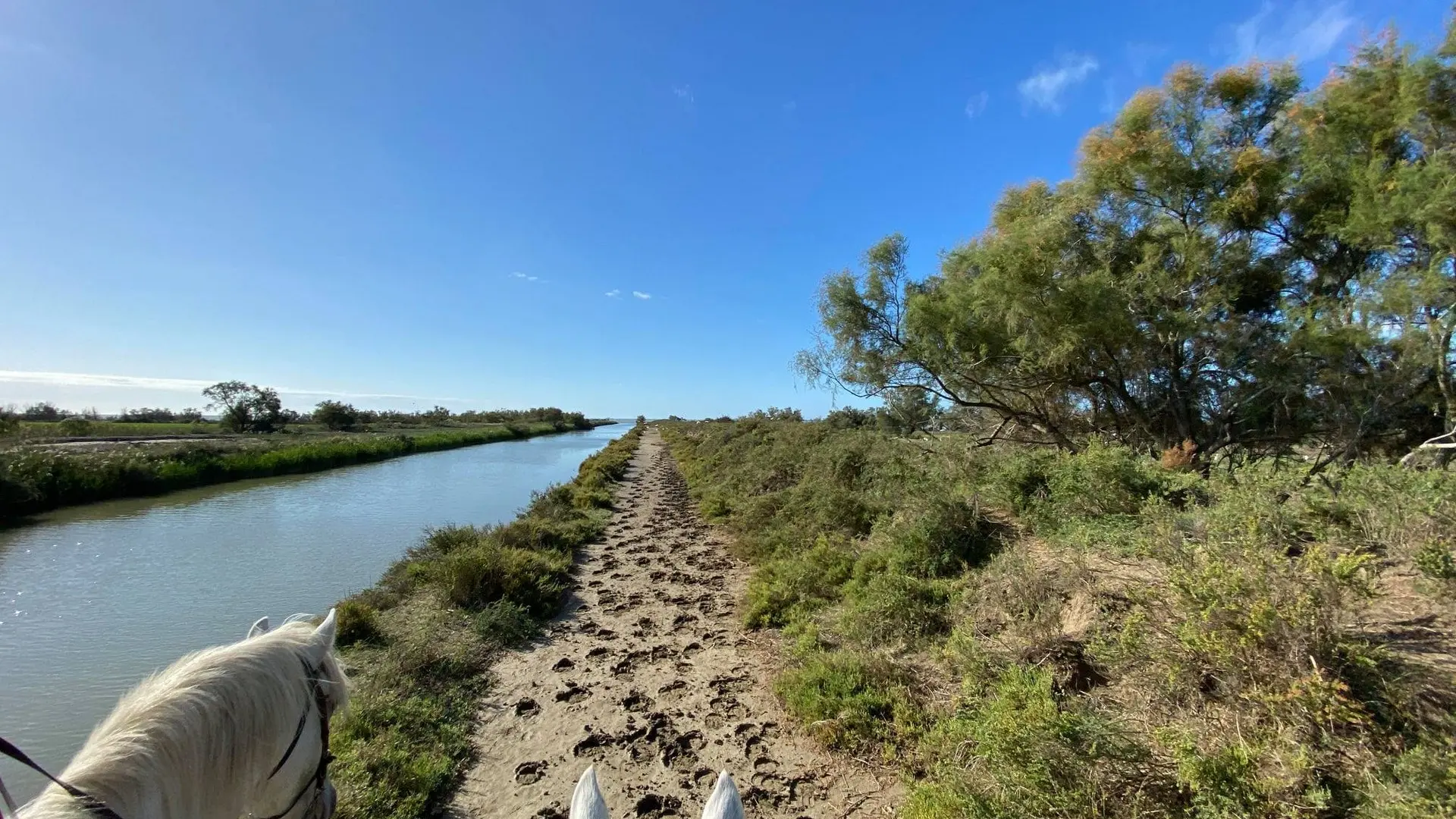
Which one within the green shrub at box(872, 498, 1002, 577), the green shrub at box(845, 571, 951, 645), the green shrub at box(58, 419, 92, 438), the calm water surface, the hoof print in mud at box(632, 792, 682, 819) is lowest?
the hoof print in mud at box(632, 792, 682, 819)

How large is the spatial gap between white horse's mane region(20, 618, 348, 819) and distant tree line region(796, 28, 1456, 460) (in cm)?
844

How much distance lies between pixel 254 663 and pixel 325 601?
6.88 meters

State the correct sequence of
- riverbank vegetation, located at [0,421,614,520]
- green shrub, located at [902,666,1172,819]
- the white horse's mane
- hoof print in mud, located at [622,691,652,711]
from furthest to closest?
riverbank vegetation, located at [0,421,614,520], hoof print in mud, located at [622,691,652,711], green shrub, located at [902,666,1172,819], the white horse's mane

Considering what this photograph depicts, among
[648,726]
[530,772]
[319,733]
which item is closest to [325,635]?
[319,733]

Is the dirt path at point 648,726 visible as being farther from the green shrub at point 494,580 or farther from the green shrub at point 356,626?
the green shrub at point 356,626

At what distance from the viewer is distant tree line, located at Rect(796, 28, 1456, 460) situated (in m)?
5.90

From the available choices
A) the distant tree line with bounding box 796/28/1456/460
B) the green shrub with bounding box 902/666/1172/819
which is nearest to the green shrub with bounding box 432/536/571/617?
the green shrub with bounding box 902/666/1172/819

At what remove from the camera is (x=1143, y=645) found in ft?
9.04

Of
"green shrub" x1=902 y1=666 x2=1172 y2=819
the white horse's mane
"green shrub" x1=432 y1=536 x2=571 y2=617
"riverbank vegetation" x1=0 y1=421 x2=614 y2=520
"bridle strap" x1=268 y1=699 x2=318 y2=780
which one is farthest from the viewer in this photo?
"riverbank vegetation" x1=0 y1=421 x2=614 y2=520

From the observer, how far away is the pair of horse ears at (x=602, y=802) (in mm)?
1123

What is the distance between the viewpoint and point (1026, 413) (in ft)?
31.9

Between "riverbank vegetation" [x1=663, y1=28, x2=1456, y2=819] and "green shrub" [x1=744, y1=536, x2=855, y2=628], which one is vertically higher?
"riverbank vegetation" [x1=663, y1=28, x2=1456, y2=819]

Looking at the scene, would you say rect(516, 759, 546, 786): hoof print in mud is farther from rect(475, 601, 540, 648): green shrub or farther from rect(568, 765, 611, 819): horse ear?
rect(568, 765, 611, 819): horse ear

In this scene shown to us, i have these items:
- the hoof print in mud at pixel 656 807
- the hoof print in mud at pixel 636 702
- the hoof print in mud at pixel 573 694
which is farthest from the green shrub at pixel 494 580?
the hoof print in mud at pixel 656 807
